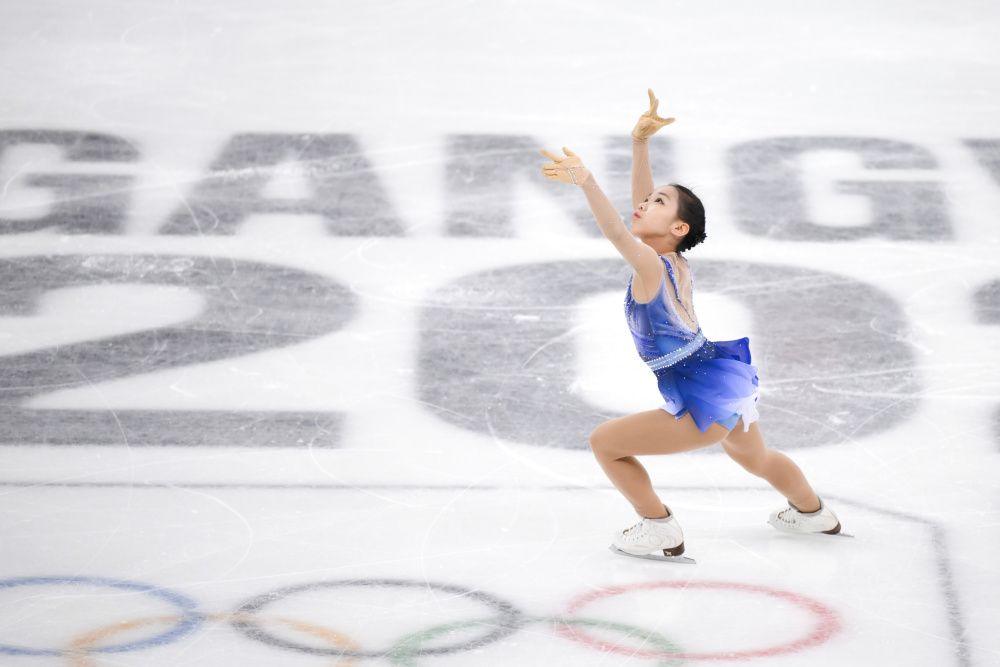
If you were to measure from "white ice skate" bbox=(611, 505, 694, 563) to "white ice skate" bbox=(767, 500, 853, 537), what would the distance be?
15.6 inches

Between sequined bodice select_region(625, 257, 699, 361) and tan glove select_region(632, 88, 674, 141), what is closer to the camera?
sequined bodice select_region(625, 257, 699, 361)

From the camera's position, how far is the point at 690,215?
3242mm

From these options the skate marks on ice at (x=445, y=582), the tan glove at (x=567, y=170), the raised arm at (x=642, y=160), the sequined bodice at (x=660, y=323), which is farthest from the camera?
the raised arm at (x=642, y=160)

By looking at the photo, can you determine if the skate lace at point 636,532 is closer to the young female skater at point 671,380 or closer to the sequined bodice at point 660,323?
the young female skater at point 671,380

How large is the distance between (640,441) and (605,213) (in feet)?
2.40

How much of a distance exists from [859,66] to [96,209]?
4.98m

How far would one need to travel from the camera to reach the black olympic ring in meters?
2.75

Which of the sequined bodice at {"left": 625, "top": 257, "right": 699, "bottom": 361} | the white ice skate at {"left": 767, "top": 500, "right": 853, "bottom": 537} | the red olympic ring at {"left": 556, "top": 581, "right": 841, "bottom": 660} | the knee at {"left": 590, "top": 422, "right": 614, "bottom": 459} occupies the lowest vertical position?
the red olympic ring at {"left": 556, "top": 581, "right": 841, "bottom": 660}

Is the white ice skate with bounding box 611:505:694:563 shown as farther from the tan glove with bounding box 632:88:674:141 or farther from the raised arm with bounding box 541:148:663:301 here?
the tan glove with bounding box 632:88:674:141

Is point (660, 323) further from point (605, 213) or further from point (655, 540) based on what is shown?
point (655, 540)

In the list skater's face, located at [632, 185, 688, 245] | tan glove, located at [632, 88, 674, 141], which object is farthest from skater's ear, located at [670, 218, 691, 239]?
tan glove, located at [632, 88, 674, 141]

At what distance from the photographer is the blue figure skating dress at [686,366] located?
10.5ft

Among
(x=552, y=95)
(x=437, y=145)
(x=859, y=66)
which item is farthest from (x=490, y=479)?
(x=859, y=66)

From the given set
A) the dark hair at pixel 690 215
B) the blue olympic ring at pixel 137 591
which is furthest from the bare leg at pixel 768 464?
the blue olympic ring at pixel 137 591
